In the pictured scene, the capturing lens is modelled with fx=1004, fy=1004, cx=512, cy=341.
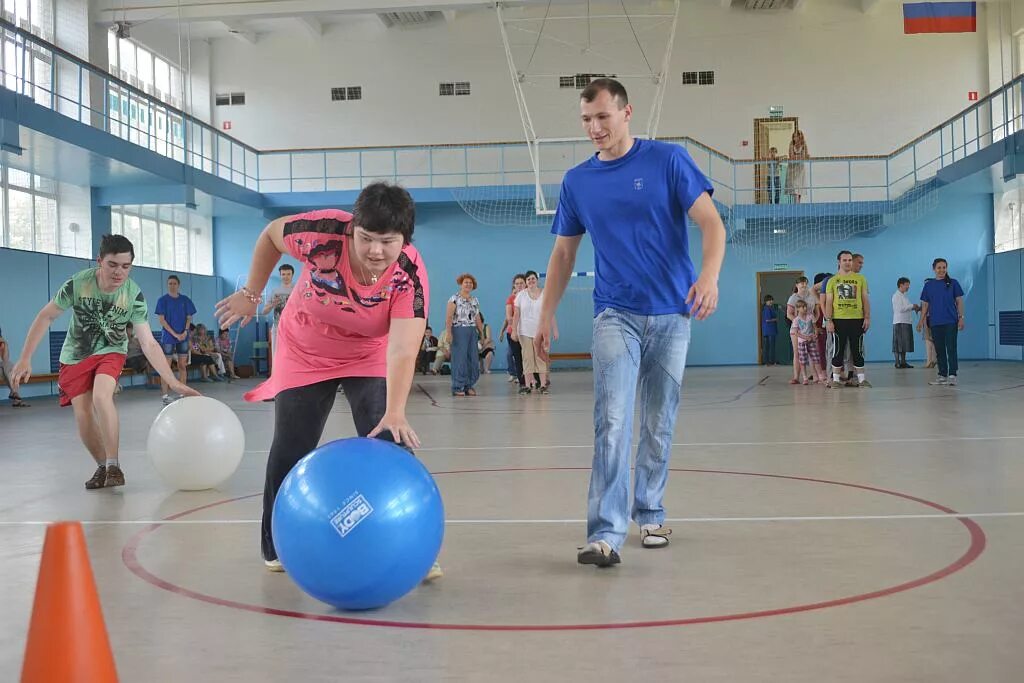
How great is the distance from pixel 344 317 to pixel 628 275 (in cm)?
122

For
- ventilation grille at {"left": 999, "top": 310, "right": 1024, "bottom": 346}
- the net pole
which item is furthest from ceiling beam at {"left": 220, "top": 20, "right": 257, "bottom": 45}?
ventilation grille at {"left": 999, "top": 310, "right": 1024, "bottom": 346}

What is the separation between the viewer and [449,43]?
2819 cm

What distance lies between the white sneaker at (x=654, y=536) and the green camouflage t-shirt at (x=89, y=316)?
3941 mm

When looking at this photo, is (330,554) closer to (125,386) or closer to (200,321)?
(125,386)

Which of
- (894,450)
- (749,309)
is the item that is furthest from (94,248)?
(894,450)

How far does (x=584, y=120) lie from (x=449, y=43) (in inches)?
992

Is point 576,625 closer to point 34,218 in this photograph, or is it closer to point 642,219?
point 642,219

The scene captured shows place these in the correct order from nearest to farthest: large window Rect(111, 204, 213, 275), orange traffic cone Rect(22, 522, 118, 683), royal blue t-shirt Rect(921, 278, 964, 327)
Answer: orange traffic cone Rect(22, 522, 118, 683)
royal blue t-shirt Rect(921, 278, 964, 327)
large window Rect(111, 204, 213, 275)

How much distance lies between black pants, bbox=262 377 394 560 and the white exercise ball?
7.58 ft

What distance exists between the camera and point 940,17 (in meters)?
23.5

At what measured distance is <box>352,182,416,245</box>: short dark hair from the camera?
3436 mm

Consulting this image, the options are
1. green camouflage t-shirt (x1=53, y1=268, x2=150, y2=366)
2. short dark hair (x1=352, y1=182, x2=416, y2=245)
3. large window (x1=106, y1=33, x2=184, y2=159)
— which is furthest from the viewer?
large window (x1=106, y1=33, x2=184, y2=159)

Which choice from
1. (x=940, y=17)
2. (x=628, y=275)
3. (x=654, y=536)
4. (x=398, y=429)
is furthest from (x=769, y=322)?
(x=398, y=429)

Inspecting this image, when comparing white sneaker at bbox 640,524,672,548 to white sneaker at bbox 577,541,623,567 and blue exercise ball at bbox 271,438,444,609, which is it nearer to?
white sneaker at bbox 577,541,623,567
